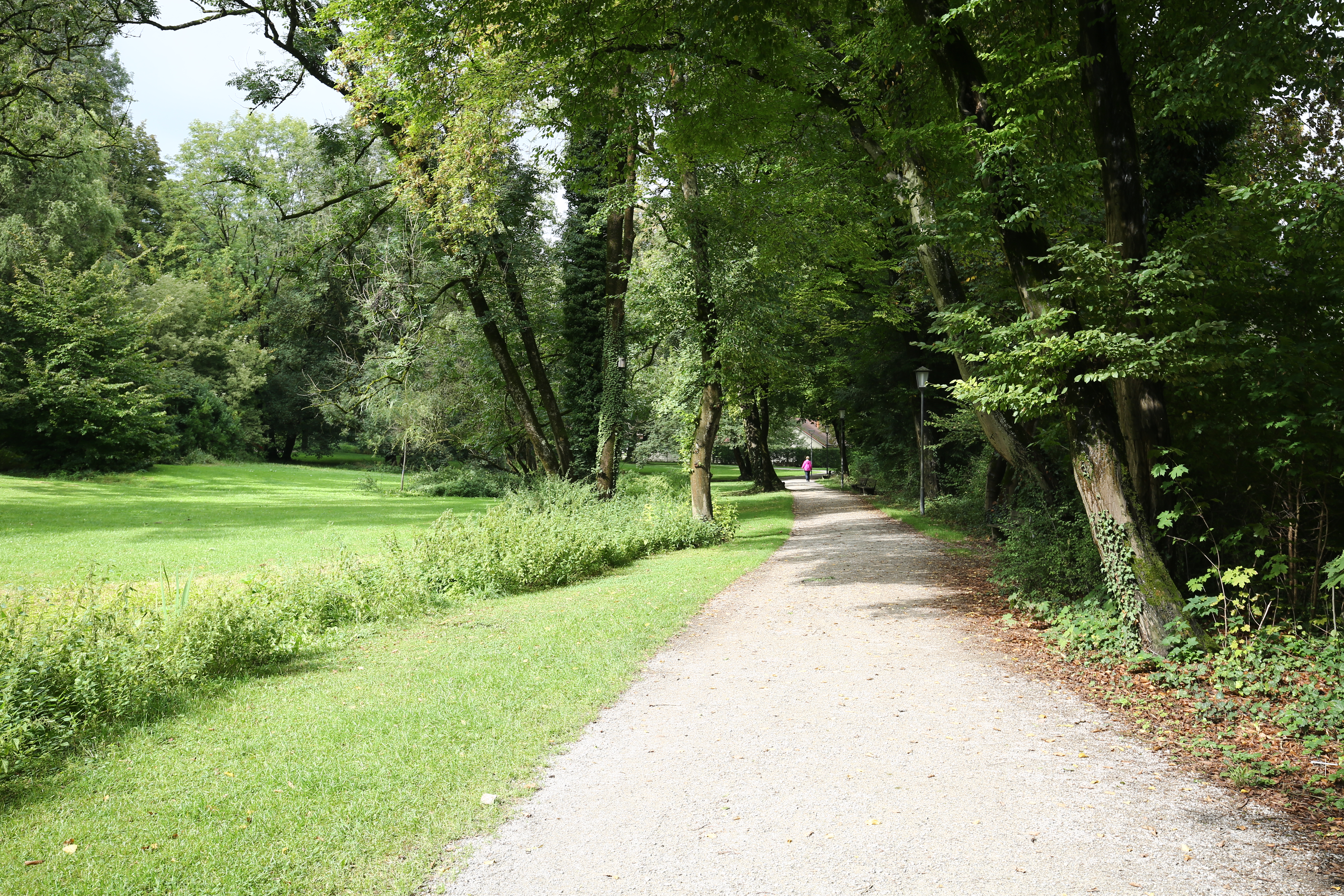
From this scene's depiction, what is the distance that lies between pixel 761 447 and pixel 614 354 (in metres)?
15.4

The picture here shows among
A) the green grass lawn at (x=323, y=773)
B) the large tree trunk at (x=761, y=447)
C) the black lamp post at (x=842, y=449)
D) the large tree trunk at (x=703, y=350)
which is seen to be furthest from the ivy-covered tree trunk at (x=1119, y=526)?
the black lamp post at (x=842, y=449)

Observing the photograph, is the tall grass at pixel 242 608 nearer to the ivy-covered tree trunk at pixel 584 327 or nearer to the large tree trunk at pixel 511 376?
the large tree trunk at pixel 511 376

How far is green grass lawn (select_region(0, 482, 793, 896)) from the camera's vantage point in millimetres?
3662

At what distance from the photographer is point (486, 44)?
39.3ft

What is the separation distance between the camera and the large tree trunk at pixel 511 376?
64.3ft

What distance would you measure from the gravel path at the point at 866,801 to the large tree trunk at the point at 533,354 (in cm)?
1397

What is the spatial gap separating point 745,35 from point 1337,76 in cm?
511

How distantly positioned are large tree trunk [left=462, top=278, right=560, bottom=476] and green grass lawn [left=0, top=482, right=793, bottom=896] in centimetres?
1221

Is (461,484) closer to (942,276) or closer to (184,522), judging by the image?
(184,522)

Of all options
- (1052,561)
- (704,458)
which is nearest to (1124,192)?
(1052,561)

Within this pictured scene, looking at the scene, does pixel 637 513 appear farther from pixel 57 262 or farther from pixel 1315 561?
Result: pixel 57 262

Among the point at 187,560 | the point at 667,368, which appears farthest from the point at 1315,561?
the point at 667,368

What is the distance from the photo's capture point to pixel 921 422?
21.7m

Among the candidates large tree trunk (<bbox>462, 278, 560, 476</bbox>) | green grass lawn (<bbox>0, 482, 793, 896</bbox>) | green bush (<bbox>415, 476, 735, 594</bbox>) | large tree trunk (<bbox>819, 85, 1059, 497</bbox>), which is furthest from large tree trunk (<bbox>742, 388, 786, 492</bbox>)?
green grass lawn (<bbox>0, 482, 793, 896</bbox>)
